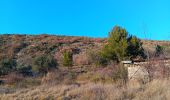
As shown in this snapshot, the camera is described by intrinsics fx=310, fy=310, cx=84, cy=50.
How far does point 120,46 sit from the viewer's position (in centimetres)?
2936

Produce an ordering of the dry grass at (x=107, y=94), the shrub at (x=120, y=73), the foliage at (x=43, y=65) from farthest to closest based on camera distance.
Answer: the foliage at (x=43, y=65) → the shrub at (x=120, y=73) → the dry grass at (x=107, y=94)

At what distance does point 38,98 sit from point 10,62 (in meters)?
26.7

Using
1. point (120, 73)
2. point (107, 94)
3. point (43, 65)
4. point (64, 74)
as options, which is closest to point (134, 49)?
point (64, 74)

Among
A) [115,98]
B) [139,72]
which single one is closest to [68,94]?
[115,98]

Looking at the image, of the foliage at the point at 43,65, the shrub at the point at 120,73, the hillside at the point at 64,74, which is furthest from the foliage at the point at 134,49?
the shrub at the point at 120,73

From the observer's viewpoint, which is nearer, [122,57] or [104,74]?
[104,74]

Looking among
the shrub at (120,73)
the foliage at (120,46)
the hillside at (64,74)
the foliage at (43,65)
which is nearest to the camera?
the hillside at (64,74)

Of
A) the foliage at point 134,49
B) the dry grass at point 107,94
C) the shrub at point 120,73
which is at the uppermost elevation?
the foliage at point 134,49

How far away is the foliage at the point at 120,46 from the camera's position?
28984 millimetres

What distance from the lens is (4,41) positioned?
6394 centimetres

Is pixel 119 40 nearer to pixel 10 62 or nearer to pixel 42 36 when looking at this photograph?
pixel 10 62

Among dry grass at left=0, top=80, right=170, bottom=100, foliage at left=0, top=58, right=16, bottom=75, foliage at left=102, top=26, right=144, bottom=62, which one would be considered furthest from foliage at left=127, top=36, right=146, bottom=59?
dry grass at left=0, top=80, right=170, bottom=100

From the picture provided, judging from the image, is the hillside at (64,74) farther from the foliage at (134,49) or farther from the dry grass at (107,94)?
the foliage at (134,49)

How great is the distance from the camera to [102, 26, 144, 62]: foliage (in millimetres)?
28984
